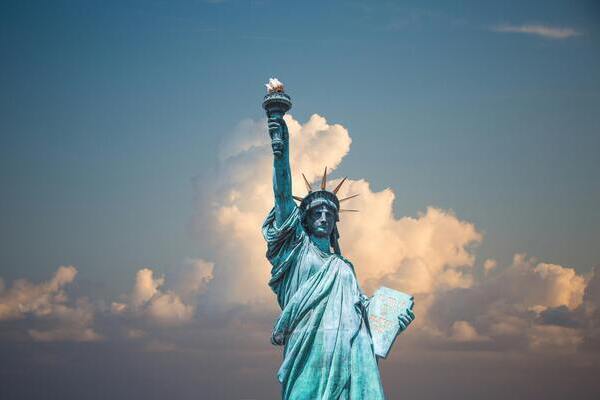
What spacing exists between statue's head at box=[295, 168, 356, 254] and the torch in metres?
1.46

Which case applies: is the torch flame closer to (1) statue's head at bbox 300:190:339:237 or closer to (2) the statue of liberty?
(2) the statue of liberty

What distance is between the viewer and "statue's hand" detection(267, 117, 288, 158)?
785 inches

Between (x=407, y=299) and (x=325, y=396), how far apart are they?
128 inches

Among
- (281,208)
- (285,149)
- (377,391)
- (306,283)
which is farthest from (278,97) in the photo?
(377,391)

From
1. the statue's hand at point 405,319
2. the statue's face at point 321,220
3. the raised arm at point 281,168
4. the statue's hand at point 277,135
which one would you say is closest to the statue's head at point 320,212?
the statue's face at point 321,220

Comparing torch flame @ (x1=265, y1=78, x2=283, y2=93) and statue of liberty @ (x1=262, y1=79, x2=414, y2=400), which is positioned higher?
torch flame @ (x1=265, y1=78, x2=283, y2=93)

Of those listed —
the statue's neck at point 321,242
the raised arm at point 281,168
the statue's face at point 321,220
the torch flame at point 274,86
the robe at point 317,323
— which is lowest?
the robe at point 317,323

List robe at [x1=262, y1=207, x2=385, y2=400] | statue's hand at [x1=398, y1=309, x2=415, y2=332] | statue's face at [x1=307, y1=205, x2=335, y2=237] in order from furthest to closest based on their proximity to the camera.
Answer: statue's face at [x1=307, y1=205, x2=335, y2=237] → statue's hand at [x1=398, y1=309, x2=415, y2=332] → robe at [x1=262, y1=207, x2=385, y2=400]

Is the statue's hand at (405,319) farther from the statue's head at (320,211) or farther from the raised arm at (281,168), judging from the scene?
the raised arm at (281,168)

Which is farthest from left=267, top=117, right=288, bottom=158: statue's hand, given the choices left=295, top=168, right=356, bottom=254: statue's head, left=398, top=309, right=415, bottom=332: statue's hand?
left=398, top=309, right=415, bottom=332: statue's hand

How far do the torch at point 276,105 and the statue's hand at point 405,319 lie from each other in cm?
A: 453

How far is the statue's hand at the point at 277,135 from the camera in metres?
19.9

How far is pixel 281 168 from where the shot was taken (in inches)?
785

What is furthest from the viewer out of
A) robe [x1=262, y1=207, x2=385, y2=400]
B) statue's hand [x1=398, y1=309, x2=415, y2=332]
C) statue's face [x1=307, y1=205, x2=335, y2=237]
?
statue's face [x1=307, y1=205, x2=335, y2=237]
